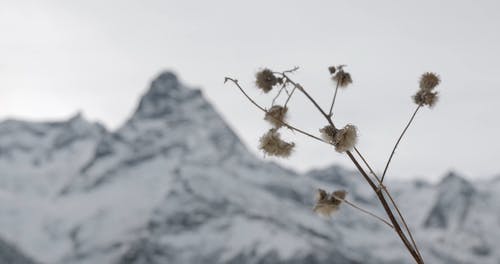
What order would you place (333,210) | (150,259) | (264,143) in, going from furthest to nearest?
(150,259)
(264,143)
(333,210)

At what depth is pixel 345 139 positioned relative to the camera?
9.32ft

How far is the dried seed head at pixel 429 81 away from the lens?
10.5 feet

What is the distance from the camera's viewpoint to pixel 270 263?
18375 centimetres

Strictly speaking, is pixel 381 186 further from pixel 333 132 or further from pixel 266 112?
pixel 266 112

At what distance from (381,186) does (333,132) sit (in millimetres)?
395

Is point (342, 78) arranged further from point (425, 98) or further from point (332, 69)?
point (425, 98)

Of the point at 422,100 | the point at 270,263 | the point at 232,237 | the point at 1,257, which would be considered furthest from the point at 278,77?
the point at 232,237

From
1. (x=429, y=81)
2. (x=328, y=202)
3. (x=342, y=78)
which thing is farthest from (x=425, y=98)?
(x=328, y=202)

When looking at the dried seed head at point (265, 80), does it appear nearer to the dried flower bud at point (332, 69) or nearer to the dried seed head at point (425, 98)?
the dried flower bud at point (332, 69)

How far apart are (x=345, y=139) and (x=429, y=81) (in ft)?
2.13

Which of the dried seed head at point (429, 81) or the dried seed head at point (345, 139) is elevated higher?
the dried seed head at point (429, 81)

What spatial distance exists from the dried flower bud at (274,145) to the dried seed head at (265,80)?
0.20m

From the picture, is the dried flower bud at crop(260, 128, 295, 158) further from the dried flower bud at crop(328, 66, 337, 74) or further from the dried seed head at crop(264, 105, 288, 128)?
the dried flower bud at crop(328, 66, 337, 74)

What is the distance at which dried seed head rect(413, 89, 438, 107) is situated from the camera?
3.15 meters
